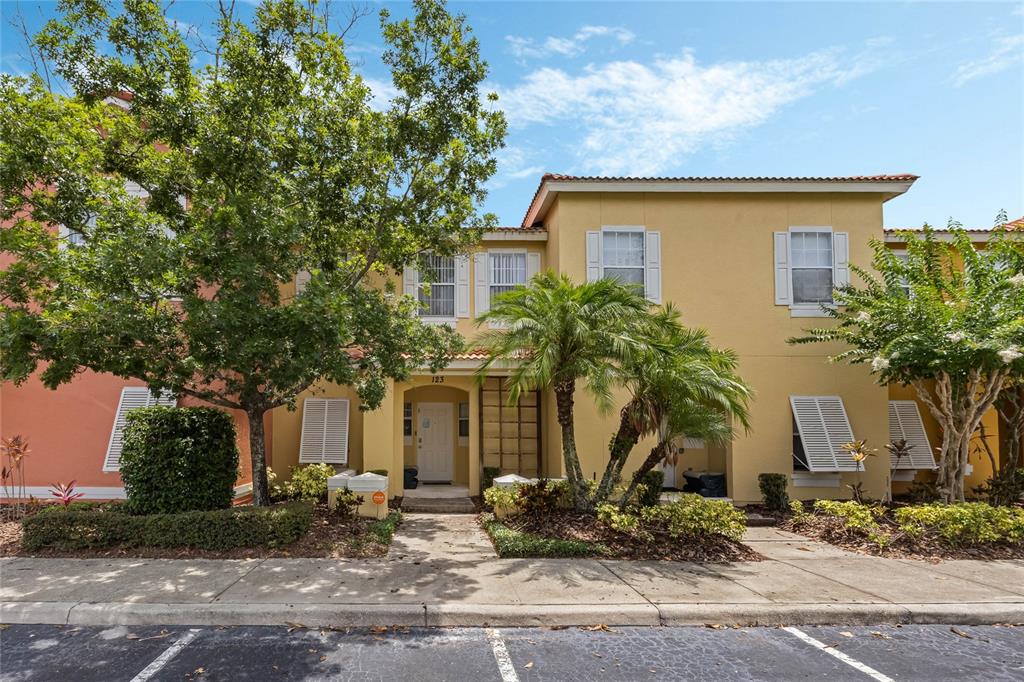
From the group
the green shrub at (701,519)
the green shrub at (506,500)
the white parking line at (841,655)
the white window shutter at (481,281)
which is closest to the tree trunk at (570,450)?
the green shrub at (506,500)

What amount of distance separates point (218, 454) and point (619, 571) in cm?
604

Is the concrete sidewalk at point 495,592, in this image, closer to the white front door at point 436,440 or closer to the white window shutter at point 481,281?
the white window shutter at point 481,281

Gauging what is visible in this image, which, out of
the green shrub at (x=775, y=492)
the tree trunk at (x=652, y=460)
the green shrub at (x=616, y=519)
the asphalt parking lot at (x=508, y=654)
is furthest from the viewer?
the green shrub at (x=775, y=492)

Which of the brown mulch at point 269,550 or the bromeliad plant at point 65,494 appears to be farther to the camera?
the bromeliad plant at point 65,494

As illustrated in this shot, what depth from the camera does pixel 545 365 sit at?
29.9 feet

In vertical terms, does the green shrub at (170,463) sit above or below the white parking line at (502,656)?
above

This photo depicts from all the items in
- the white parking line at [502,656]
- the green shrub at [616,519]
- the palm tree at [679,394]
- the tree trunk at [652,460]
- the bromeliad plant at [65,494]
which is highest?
the palm tree at [679,394]

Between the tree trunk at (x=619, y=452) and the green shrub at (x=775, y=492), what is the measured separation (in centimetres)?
408

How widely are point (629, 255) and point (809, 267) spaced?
3.83m

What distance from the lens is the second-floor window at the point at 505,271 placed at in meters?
14.0

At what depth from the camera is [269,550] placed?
8422 mm

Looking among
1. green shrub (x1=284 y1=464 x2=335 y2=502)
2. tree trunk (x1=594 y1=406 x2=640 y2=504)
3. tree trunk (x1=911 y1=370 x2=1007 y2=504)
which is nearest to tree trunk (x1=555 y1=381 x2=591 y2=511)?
tree trunk (x1=594 y1=406 x2=640 y2=504)

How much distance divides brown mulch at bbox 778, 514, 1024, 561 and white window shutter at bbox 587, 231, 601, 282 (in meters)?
6.14

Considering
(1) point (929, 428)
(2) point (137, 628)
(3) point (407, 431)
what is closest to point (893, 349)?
(1) point (929, 428)
